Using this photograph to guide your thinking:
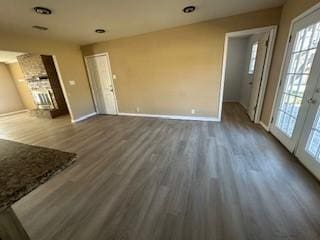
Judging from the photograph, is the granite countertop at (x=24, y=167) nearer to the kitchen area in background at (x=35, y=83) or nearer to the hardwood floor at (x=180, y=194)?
the hardwood floor at (x=180, y=194)

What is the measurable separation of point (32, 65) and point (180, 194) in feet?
24.5

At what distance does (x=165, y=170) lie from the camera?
2.26m

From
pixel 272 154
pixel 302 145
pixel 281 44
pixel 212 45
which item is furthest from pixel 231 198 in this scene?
pixel 212 45

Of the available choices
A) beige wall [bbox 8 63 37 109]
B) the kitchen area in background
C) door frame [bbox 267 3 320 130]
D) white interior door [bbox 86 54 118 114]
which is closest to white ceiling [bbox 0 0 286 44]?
door frame [bbox 267 3 320 130]

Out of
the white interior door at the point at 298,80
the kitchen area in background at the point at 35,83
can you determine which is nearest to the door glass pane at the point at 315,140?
the white interior door at the point at 298,80

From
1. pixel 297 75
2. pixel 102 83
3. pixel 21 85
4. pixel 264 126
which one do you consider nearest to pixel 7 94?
pixel 21 85

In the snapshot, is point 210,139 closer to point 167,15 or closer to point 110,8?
point 167,15

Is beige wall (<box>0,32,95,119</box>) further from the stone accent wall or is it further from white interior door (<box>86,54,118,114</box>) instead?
the stone accent wall

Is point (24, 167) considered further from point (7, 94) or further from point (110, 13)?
point (7, 94)

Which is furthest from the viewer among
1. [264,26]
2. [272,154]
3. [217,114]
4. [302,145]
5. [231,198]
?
[217,114]

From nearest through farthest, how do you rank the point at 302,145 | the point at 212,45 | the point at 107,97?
the point at 302,145
the point at 212,45
the point at 107,97

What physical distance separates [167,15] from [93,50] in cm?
317

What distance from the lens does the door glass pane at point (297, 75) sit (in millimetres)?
2127

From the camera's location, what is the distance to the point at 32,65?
5.81 metres
